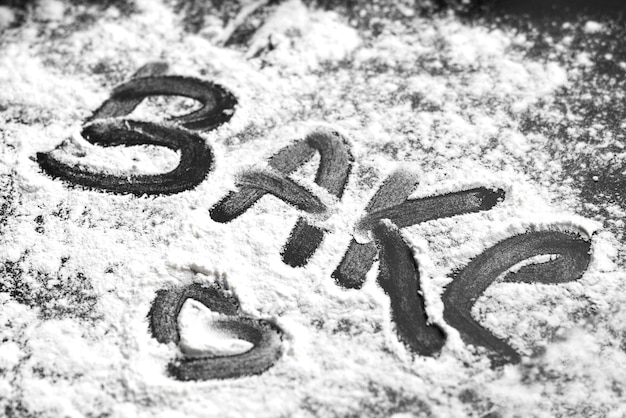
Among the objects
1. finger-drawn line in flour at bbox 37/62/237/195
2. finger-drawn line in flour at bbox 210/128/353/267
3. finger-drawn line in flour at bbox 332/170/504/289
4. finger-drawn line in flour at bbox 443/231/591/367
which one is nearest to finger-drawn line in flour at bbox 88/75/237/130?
finger-drawn line in flour at bbox 37/62/237/195

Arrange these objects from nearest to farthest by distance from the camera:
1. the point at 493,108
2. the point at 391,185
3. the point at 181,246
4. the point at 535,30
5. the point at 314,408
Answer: the point at 314,408, the point at 181,246, the point at 391,185, the point at 493,108, the point at 535,30

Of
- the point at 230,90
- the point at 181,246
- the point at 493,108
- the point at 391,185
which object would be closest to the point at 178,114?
the point at 230,90

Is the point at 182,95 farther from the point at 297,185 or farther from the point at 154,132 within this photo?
the point at 297,185

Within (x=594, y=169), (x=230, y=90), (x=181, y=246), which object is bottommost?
(x=181, y=246)

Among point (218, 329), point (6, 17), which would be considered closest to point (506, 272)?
point (218, 329)

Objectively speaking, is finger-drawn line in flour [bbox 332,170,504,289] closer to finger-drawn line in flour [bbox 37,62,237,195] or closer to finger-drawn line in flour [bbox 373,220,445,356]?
finger-drawn line in flour [bbox 373,220,445,356]

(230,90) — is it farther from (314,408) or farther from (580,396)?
(580,396)

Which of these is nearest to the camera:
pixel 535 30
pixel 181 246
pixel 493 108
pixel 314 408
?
pixel 314 408

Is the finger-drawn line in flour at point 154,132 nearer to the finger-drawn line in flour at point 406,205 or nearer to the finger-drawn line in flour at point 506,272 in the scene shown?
the finger-drawn line in flour at point 406,205
